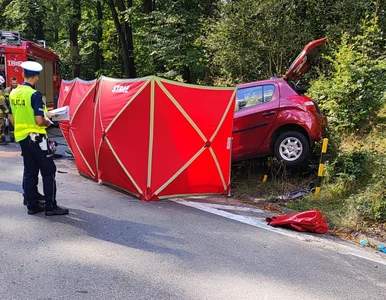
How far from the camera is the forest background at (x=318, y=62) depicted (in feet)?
21.5

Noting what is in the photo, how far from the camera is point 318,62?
11328 mm

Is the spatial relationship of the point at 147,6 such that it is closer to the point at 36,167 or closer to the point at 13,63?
the point at 13,63

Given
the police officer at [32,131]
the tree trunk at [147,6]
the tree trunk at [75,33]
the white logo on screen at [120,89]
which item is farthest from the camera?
the tree trunk at [75,33]

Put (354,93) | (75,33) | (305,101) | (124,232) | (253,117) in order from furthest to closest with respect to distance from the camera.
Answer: (75,33) → (354,93) → (253,117) → (305,101) → (124,232)

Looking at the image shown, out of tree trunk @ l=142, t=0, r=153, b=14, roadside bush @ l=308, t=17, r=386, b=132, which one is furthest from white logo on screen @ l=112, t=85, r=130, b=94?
tree trunk @ l=142, t=0, r=153, b=14

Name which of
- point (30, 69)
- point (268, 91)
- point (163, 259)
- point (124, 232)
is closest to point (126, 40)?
point (268, 91)

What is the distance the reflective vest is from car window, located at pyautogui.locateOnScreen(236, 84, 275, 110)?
13.0 ft

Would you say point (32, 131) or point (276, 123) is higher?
point (276, 123)

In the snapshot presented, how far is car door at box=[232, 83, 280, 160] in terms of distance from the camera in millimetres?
7336

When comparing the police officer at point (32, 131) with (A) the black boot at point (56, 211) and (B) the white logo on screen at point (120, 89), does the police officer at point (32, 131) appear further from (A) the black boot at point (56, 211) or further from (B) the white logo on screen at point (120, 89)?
(B) the white logo on screen at point (120, 89)

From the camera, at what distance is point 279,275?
3.92m

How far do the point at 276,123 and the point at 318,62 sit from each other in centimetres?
498

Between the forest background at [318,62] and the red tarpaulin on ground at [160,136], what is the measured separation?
1246 mm

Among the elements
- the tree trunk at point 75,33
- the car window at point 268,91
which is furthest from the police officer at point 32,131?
the tree trunk at point 75,33
